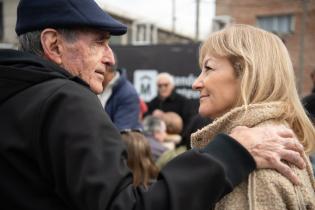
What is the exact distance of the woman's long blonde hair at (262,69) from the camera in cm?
183

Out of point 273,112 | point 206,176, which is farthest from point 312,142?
point 206,176

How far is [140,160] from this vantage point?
3.94 metres

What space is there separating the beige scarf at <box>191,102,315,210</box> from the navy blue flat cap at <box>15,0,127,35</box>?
0.50 metres

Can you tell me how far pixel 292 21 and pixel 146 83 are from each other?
671 inches

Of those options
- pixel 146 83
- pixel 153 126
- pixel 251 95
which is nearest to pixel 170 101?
pixel 153 126

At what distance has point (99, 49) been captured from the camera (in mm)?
1737

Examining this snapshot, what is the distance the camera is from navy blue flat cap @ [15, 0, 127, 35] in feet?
5.30

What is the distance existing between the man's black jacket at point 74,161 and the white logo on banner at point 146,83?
29.9ft

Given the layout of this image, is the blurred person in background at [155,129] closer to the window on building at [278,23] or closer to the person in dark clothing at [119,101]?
the person in dark clothing at [119,101]

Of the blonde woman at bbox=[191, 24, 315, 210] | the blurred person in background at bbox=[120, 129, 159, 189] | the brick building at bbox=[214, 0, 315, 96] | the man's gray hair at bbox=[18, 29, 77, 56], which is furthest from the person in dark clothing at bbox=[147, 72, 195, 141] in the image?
the brick building at bbox=[214, 0, 315, 96]

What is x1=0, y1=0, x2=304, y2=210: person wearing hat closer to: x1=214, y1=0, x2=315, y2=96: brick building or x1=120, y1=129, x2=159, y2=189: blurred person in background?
x1=120, y1=129, x2=159, y2=189: blurred person in background

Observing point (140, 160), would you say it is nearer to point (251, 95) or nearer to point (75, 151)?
point (251, 95)

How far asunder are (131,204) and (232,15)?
27.1m

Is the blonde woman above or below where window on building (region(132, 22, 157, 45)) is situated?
above
